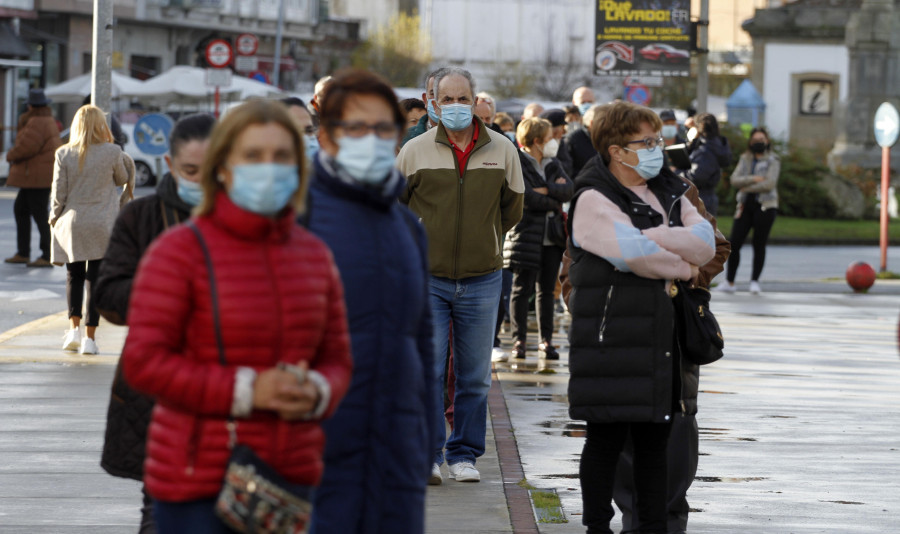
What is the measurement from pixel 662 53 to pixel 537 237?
17.7 meters

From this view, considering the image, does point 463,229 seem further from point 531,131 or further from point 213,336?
point 531,131

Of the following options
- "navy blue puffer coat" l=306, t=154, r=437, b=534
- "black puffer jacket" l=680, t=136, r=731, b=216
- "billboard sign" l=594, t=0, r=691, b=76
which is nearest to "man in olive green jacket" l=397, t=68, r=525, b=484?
"navy blue puffer coat" l=306, t=154, r=437, b=534

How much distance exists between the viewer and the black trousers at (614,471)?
6.09 m

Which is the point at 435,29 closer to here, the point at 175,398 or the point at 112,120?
the point at 112,120

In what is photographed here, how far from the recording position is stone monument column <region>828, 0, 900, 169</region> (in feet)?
128

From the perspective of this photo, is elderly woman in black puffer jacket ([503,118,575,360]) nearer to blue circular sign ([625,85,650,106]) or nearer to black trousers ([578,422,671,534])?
black trousers ([578,422,671,534])

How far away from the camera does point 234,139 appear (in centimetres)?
369

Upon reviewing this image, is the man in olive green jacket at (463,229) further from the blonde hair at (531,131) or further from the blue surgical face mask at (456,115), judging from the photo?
the blonde hair at (531,131)

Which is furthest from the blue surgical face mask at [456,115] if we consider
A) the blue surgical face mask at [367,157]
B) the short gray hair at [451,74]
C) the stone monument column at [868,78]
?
the stone monument column at [868,78]

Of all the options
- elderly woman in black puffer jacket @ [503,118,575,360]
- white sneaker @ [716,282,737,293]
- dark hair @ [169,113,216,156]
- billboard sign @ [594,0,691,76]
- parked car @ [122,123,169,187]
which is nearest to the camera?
dark hair @ [169,113,216,156]

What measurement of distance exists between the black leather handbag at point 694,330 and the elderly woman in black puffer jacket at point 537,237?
17.0 feet

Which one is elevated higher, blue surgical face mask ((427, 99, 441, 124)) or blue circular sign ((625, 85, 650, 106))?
blue circular sign ((625, 85, 650, 106))

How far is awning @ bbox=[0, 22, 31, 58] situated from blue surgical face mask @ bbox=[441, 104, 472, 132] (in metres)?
39.8

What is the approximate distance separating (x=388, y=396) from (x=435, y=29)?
84.5 metres
